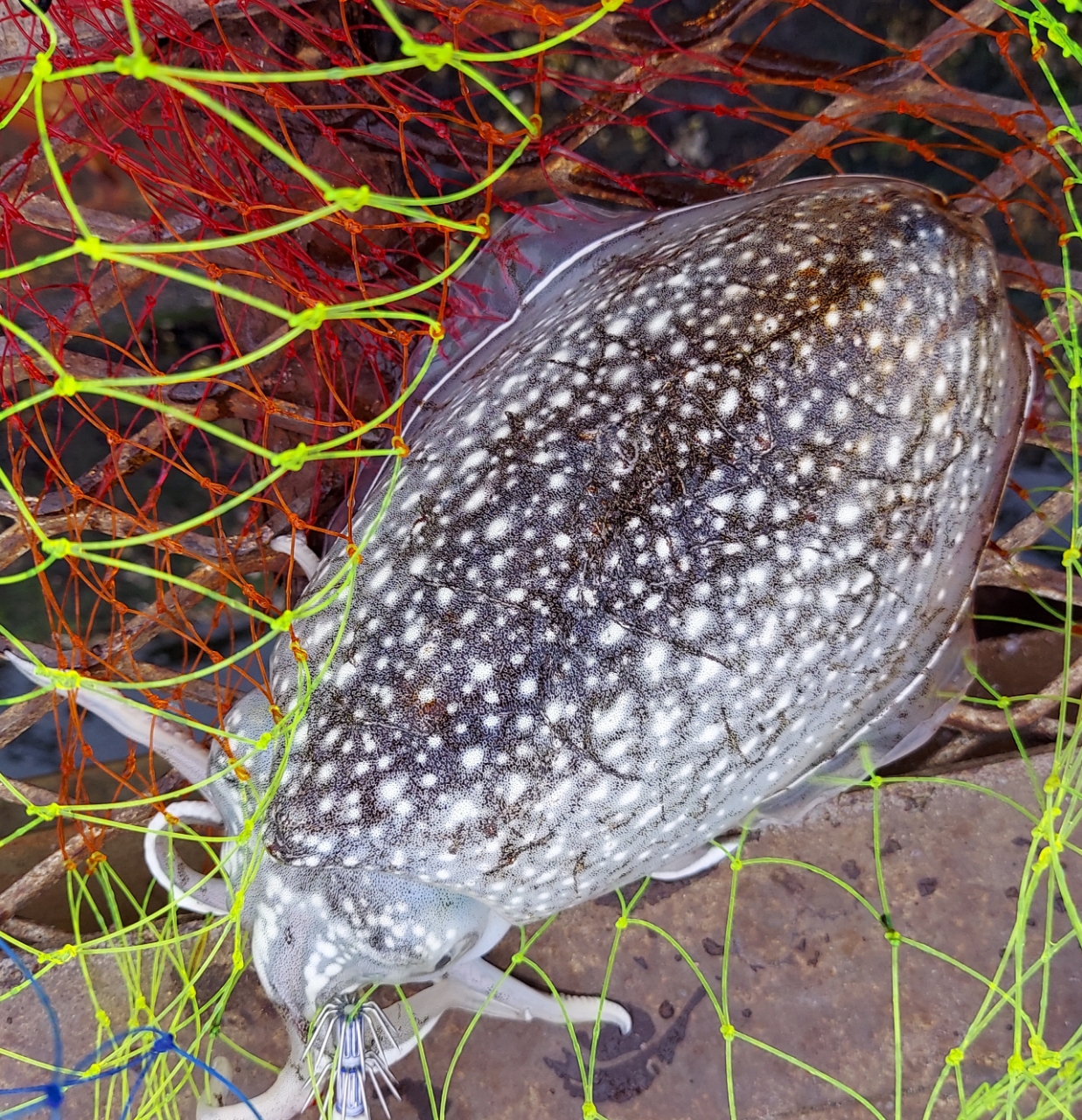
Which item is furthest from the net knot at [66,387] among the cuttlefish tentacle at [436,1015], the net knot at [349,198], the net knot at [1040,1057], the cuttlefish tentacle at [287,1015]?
the net knot at [1040,1057]

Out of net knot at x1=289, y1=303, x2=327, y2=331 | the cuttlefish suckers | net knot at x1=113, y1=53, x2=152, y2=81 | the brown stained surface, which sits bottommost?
the brown stained surface

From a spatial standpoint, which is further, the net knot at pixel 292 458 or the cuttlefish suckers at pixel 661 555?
the cuttlefish suckers at pixel 661 555

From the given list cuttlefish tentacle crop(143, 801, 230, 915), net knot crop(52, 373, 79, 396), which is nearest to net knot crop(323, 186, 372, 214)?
net knot crop(52, 373, 79, 396)

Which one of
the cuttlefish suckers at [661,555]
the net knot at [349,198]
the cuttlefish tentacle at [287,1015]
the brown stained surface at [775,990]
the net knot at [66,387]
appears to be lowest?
the brown stained surface at [775,990]

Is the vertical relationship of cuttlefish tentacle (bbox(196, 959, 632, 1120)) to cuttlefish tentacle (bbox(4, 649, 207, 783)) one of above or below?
below

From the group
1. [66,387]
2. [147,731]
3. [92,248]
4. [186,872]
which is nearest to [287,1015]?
[186,872]

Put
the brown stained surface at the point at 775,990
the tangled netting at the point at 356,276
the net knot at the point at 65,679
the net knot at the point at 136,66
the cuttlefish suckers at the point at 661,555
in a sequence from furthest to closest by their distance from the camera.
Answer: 1. the brown stained surface at the point at 775,990
2. the tangled netting at the point at 356,276
3. the cuttlefish suckers at the point at 661,555
4. the net knot at the point at 65,679
5. the net knot at the point at 136,66

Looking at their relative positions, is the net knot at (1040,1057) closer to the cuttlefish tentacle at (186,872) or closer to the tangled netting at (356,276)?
the tangled netting at (356,276)

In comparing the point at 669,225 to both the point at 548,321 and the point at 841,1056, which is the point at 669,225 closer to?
the point at 548,321

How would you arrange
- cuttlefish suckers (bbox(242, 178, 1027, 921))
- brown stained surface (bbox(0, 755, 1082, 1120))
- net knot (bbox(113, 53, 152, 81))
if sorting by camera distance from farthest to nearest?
brown stained surface (bbox(0, 755, 1082, 1120)) < cuttlefish suckers (bbox(242, 178, 1027, 921)) < net knot (bbox(113, 53, 152, 81))

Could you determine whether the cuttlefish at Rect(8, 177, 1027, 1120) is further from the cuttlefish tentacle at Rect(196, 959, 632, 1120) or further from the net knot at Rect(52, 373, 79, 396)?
the net knot at Rect(52, 373, 79, 396)
